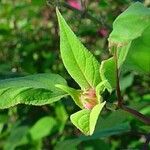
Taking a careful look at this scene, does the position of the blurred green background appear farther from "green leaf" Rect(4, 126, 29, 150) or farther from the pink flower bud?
the pink flower bud

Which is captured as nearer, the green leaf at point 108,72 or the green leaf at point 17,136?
the green leaf at point 108,72

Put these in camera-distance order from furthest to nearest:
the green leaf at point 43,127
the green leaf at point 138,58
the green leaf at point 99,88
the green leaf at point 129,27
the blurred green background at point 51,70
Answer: the green leaf at point 43,127
the blurred green background at point 51,70
the green leaf at point 138,58
the green leaf at point 99,88
the green leaf at point 129,27

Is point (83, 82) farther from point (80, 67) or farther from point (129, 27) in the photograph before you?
point (129, 27)

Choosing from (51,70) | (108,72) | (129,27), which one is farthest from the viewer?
(51,70)

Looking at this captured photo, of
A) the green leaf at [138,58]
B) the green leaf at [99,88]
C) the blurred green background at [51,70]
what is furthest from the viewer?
the blurred green background at [51,70]

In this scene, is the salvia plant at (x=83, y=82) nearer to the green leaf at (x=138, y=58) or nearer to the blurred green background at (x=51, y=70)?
the green leaf at (x=138, y=58)

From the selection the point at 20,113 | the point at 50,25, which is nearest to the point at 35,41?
the point at 50,25

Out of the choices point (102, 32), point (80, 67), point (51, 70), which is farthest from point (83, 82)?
point (102, 32)

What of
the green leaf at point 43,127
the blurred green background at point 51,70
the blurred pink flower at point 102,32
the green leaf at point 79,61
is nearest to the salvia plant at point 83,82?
the green leaf at point 79,61
